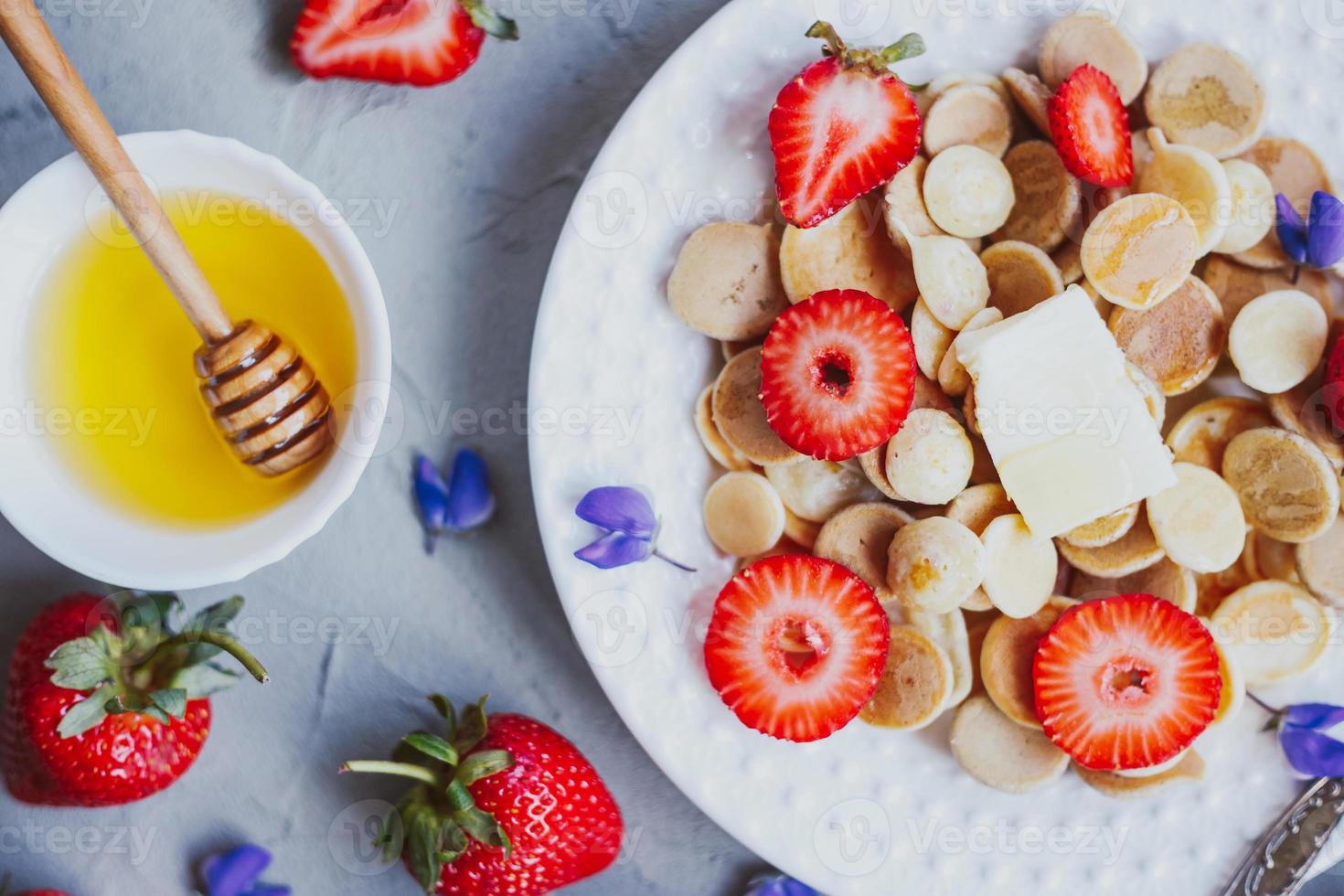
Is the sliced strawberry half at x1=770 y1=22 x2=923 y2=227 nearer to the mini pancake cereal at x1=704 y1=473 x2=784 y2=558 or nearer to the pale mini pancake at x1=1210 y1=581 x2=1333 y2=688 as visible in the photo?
the mini pancake cereal at x1=704 y1=473 x2=784 y2=558

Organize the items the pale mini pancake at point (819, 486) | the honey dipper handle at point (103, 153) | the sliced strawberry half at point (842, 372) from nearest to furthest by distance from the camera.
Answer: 1. the honey dipper handle at point (103, 153)
2. the sliced strawberry half at point (842, 372)
3. the pale mini pancake at point (819, 486)

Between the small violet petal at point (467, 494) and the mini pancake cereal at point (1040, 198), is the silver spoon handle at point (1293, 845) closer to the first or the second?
the mini pancake cereal at point (1040, 198)

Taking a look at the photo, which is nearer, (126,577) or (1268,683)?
(126,577)

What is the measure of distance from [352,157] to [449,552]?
40 centimetres

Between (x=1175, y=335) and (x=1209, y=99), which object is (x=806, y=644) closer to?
(x=1175, y=335)

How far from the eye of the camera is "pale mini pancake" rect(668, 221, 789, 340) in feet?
3.08

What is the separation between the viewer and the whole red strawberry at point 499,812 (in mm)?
928

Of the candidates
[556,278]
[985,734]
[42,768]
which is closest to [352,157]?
[556,278]

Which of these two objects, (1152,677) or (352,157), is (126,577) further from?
(1152,677)

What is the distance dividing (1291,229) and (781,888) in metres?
0.78

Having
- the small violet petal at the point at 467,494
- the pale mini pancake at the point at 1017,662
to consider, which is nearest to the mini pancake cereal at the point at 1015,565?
the pale mini pancake at the point at 1017,662

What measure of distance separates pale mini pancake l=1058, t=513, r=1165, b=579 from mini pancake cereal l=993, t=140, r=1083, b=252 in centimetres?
27

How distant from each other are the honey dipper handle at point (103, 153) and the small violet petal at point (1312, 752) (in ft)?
3.32

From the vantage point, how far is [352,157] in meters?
1.04
